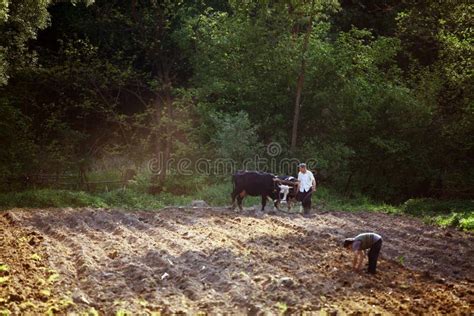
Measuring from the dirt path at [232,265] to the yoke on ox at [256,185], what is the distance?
154 centimetres

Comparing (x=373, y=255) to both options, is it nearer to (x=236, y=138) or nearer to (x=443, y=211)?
(x=443, y=211)

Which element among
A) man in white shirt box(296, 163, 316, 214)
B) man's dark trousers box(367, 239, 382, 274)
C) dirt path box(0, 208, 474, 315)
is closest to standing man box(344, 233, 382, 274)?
man's dark trousers box(367, 239, 382, 274)

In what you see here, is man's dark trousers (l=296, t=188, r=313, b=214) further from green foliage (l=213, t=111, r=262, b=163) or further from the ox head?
green foliage (l=213, t=111, r=262, b=163)

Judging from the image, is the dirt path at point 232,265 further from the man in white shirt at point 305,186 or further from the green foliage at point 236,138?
the green foliage at point 236,138

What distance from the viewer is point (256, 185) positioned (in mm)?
18125

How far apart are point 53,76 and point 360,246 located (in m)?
18.6

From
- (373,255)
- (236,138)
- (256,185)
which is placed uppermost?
(236,138)

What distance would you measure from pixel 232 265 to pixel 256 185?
7.22 metres

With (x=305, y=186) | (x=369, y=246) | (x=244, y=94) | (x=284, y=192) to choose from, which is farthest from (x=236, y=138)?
(x=369, y=246)

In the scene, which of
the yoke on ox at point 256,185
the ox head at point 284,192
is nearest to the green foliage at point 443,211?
the ox head at point 284,192

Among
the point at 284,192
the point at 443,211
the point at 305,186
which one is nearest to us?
the point at 305,186

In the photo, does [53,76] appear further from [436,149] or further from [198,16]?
[436,149]

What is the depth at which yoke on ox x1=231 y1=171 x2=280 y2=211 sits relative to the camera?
712 inches

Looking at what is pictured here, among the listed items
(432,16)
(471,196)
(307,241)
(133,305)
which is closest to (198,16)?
(432,16)
